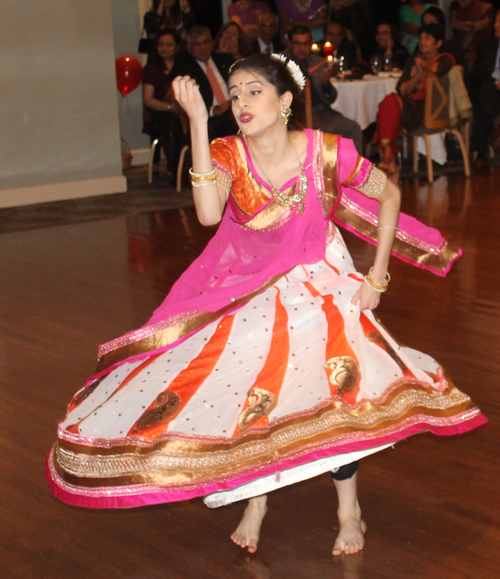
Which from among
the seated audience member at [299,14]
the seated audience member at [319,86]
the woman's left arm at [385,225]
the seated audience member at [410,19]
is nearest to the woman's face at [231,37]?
the seated audience member at [319,86]

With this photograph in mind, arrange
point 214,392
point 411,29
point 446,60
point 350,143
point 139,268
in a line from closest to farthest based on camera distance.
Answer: point 214,392 → point 350,143 → point 139,268 → point 446,60 → point 411,29

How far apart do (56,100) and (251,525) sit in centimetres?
535

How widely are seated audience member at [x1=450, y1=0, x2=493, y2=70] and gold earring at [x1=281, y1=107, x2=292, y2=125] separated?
6880 millimetres

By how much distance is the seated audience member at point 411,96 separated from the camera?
6.63 meters

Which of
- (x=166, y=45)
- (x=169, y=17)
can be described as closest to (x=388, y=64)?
(x=166, y=45)

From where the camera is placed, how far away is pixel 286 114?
78.7 inches

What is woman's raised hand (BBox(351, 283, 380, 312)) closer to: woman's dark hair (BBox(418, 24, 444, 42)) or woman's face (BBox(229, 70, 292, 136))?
woman's face (BBox(229, 70, 292, 136))

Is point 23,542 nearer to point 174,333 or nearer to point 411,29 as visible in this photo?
point 174,333

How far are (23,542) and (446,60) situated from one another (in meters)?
5.69

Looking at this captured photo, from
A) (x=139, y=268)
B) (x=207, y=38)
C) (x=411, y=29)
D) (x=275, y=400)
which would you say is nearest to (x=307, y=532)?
(x=275, y=400)

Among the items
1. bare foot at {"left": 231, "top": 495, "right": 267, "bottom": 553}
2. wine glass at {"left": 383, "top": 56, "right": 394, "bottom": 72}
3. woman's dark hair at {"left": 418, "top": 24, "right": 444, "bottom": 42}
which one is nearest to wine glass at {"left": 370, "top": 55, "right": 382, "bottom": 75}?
wine glass at {"left": 383, "top": 56, "right": 394, "bottom": 72}

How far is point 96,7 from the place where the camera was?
6.64 m

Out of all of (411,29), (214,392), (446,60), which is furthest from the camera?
(411,29)

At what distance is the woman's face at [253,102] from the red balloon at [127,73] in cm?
608
